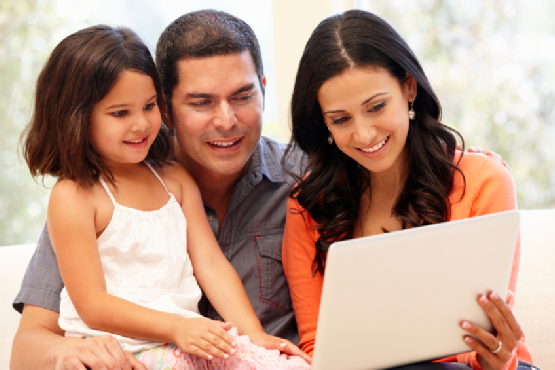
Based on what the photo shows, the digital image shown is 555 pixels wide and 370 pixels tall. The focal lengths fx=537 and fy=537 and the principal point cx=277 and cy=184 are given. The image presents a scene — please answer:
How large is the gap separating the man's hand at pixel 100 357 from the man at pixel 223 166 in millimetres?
251

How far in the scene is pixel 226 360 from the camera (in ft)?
4.17

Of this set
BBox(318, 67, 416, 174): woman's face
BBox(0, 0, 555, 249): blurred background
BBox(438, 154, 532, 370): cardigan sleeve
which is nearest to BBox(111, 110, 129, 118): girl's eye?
BBox(318, 67, 416, 174): woman's face

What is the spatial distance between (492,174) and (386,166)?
0.29 meters

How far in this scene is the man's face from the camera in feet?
5.33

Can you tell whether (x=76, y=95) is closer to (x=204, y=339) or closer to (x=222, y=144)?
(x=222, y=144)

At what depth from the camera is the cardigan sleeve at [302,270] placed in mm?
1611

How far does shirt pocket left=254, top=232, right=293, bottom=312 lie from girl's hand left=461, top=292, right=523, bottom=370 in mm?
724

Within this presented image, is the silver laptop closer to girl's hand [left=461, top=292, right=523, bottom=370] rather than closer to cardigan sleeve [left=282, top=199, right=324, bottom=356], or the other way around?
girl's hand [left=461, top=292, right=523, bottom=370]

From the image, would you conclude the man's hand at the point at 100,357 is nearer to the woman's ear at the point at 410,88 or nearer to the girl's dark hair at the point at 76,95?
the girl's dark hair at the point at 76,95

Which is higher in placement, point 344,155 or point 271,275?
point 344,155

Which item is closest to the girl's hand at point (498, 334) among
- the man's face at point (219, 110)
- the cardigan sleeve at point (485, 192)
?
the cardigan sleeve at point (485, 192)

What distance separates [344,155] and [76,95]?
80 cm

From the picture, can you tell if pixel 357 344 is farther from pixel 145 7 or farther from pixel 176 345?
pixel 145 7

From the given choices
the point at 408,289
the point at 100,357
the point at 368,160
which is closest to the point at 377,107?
the point at 368,160
